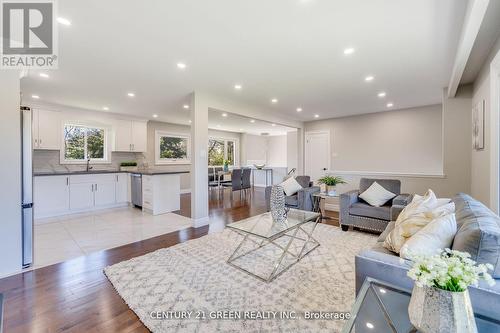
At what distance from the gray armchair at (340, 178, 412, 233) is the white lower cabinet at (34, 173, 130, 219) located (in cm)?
499

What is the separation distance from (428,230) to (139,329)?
2050 mm

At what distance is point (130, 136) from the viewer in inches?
241

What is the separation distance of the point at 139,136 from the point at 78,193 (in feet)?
6.84

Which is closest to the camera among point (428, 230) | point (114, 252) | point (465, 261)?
Answer: point (465, 261)

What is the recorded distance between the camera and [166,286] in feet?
6.85

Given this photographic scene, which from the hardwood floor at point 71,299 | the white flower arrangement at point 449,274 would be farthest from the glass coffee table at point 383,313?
the hardwood floor at point 71,299

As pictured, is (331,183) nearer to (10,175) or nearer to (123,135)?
(10,175)

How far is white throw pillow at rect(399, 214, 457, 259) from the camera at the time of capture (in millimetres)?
1346

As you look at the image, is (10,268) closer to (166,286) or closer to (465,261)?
(166,286)

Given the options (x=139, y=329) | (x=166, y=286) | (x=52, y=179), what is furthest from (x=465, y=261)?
(x=52, y=179)

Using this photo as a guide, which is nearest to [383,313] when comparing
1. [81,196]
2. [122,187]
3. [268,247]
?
[268,247]

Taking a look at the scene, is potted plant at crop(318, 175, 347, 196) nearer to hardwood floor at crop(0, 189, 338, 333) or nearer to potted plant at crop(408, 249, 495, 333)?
hardwood floor at crop(0, 189, 338, 333)

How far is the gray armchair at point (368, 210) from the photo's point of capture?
3348 mm

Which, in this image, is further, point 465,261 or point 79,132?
point 79,132
